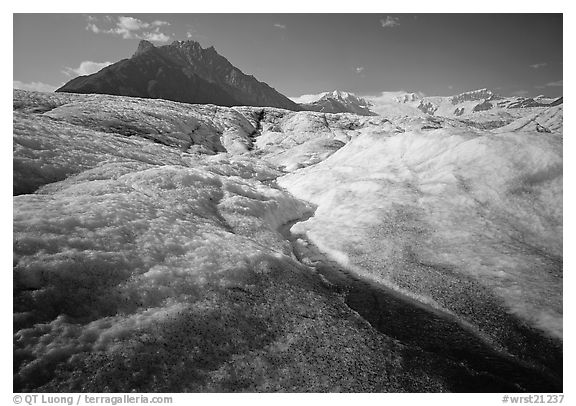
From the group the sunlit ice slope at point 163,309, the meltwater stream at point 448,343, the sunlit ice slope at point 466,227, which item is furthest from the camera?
the sunlit ice slope at point 466,227

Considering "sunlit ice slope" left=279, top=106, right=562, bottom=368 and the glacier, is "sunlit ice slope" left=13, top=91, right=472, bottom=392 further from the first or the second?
"sunlit ice slope" left=279, top=106, right=562, bottom=368

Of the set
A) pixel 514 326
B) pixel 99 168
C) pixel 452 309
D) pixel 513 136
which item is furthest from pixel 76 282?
pixel 513 136

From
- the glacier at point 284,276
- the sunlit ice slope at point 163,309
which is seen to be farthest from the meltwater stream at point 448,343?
the sunlit ice slope at point 163,309

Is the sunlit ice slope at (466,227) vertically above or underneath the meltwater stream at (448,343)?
above

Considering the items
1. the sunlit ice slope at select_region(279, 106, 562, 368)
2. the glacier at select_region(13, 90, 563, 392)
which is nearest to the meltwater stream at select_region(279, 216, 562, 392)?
the glacier at select_region(13, 90, 563, 392)

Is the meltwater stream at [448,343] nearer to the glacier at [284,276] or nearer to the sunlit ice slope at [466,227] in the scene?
the glacier at [284,276]

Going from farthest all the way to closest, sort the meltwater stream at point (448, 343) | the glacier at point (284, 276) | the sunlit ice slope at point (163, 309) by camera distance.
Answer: the meltwater stream at point (448, 343)
the glacier at point (284, 276)
the sunlit ice slope at point (163, 309)

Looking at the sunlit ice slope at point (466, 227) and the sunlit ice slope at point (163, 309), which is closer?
the sunlit ice slope at point (163, 309)

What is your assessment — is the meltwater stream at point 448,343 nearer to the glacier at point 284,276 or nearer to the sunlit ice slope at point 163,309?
the glacier at point 284,276
